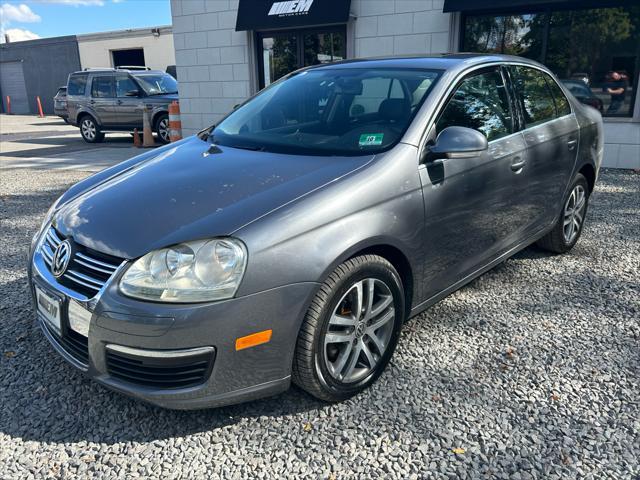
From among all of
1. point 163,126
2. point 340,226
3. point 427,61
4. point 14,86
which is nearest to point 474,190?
point 427,61

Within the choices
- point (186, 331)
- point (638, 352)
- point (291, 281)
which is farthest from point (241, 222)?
point (638, 352)

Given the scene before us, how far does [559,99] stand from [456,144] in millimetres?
2118

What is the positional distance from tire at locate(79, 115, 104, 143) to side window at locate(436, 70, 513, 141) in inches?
527

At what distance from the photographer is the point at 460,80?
3.13m

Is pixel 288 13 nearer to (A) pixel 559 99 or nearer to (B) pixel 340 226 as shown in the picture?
(A) pixel 559 99

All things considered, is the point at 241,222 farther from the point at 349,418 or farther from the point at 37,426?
the point at 37,426

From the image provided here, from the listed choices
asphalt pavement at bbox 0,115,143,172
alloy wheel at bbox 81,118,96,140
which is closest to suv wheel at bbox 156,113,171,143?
asphalt pavement at bbox 0,115,143,172

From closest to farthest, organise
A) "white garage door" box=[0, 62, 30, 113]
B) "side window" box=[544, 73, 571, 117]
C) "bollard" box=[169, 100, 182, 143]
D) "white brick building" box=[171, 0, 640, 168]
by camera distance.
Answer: "side window" box=[544, 73, 571, 117], "white brick building" box=[171, 0, 640, 168], "bollard" box=[169, 100, 182, 143], "white garage door" box=[0, 62, 30, 113]

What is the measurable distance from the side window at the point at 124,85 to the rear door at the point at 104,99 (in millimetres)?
185

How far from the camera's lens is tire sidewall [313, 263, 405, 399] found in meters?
2.32

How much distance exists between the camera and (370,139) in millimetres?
2834

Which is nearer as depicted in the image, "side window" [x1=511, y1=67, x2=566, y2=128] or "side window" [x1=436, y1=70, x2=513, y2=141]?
"side window" [x1=436, y1=70, x2=513, y2=141]

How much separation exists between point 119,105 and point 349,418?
13.6 m

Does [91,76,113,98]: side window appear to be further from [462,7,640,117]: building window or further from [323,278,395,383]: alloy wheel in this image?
[323,278,395,383]: alloy wheel
